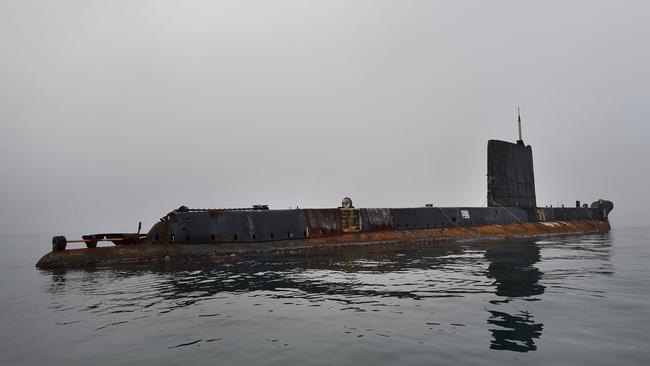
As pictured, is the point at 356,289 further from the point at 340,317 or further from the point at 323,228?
the point at 323,228

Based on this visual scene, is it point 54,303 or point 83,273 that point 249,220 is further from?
point 54,303

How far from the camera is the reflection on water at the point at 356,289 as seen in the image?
30.7ft

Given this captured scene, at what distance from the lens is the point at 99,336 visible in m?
8.80

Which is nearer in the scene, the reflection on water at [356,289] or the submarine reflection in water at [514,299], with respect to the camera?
the submarine reflection in water at [514,299]

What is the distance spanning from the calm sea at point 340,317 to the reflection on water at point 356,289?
0.05m

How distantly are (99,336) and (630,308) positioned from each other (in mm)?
12097

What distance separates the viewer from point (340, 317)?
9688 millimetres

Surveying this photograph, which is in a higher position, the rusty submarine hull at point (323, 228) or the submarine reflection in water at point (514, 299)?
the rusty submarine hull at point (323, 228)

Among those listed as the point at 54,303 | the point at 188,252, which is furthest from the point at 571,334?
the point at 188,252

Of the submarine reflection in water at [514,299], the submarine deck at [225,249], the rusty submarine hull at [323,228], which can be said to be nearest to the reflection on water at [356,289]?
the submarine reflection in water at [514,299]

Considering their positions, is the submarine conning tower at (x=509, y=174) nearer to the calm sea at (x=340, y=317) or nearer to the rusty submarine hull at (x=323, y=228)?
the rusty submarine hull at (x=323, y=228)

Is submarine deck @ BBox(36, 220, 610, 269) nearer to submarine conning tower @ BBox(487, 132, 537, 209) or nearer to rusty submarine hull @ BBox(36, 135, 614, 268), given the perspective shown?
rusty submarine hull @ BBox(36, 135, 614, 268)

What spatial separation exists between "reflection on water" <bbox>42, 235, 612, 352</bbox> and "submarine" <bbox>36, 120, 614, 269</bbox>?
288cm

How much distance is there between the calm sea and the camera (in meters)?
7.20
